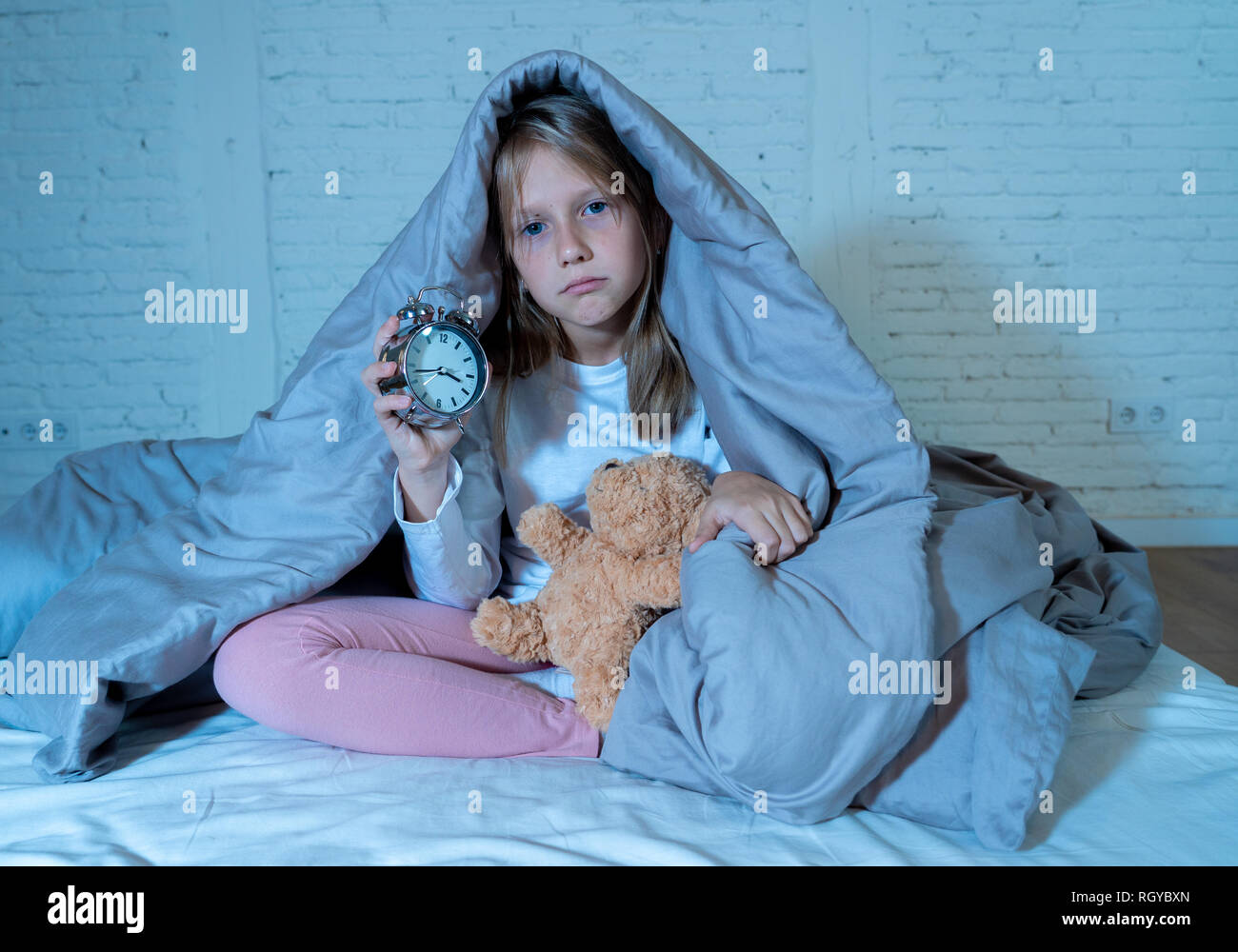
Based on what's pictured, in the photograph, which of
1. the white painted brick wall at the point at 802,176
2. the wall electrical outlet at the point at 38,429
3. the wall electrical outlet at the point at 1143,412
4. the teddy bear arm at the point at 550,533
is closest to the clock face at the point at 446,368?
the teddy bear arm at the point at 550,533

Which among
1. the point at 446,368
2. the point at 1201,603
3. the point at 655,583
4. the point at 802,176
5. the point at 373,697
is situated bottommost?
the point at 1201,603

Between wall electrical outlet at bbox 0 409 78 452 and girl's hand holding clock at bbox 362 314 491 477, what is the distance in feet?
6.33

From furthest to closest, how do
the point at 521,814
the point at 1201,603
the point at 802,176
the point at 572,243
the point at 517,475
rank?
the point at 802,176 → the point at 1201,603 → the point at 517,475 → the point at 572,243 → the point at 521,814

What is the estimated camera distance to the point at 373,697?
110 cm

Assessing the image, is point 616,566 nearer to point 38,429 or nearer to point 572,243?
point 572,243

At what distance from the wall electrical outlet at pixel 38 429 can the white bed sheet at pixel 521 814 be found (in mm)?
1755

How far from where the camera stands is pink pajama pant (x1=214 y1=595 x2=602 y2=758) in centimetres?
110

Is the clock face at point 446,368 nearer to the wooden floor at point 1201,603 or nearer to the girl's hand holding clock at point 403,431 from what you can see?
the girl's hand holding clock at point 403,431

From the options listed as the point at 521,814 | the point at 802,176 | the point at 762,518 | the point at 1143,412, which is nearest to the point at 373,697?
the point at 521,814

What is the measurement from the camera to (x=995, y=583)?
3.44ft

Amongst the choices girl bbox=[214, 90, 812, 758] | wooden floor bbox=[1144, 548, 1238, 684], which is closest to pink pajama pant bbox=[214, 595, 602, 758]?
girl bbox=[214, 90, 812, 758]

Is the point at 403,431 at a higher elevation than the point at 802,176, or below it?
below

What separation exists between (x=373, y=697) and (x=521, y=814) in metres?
0.24
